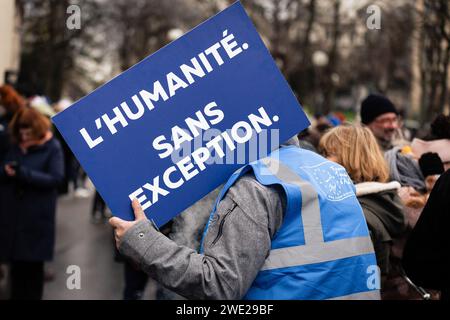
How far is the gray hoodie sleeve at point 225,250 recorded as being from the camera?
92.1 inches

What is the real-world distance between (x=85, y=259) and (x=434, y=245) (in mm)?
7194

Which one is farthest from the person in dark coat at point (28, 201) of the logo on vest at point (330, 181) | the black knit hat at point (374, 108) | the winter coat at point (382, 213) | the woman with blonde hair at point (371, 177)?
the logo on vest at point (330, 181)

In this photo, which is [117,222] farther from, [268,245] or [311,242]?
[311,242]

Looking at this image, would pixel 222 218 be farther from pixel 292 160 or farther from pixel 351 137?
pixel 351 137

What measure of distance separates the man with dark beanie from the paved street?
3.01 meters

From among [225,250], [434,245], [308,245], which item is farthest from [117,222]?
[434,245]

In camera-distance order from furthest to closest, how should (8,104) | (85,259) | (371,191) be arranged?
(85,259) → (8,104) → (371,191)

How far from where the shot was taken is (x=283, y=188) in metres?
2.39

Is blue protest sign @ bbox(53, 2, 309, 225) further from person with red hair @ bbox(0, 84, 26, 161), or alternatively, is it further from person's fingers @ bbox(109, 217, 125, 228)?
person with red hair @ bbox(0, 84, 26, 161)

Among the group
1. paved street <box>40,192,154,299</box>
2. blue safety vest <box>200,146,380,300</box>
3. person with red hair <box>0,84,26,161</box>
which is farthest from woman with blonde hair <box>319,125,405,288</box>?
person with red hair <box>0,84,26,161</box>

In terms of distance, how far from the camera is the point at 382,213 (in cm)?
400

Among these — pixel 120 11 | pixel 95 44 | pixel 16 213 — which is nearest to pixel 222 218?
pixel 16 213

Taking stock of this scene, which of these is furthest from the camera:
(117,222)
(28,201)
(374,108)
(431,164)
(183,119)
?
(28,201)

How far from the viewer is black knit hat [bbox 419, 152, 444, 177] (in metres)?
4.29
